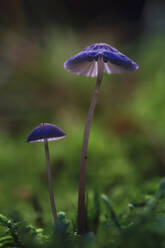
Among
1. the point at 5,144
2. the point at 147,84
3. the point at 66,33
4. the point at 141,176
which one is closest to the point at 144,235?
the point at 141,176

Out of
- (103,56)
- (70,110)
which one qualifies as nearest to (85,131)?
(103,56)

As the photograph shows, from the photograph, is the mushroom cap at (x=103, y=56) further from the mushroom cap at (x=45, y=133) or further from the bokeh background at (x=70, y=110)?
the bokeh background at (x=70, y=110)

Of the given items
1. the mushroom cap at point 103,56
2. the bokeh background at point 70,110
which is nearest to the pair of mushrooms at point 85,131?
the mushroom cap at point 103,56

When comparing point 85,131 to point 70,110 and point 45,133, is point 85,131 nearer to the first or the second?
point 45,133

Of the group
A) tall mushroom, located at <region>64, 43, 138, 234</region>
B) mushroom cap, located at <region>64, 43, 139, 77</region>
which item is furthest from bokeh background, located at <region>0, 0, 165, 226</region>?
mushroom cap, located at <region>64, 43, 139, 77</region>

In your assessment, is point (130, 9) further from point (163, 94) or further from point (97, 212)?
point (97, 212)

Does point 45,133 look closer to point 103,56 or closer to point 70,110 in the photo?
point 103,56

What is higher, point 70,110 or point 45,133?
point 70,110

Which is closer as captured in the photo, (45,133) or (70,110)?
(45,133)

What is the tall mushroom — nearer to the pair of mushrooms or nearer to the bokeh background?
the pair of mushrooms
